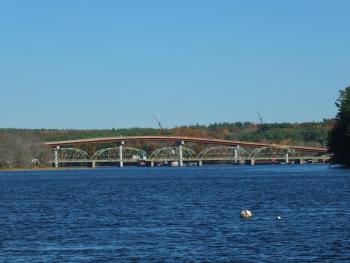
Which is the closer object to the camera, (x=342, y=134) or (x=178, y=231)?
(x=178, y=231)

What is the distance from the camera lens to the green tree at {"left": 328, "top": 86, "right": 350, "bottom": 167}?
136 m

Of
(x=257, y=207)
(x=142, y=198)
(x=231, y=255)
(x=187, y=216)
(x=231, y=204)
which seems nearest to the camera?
(x=231, y=255)

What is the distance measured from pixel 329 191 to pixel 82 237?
40.3 meters

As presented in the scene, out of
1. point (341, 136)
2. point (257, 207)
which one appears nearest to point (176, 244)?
point (257, 207)

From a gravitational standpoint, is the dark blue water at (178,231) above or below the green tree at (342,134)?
below

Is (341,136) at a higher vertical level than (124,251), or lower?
higher

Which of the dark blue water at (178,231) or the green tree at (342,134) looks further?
the green tree at (342,134)

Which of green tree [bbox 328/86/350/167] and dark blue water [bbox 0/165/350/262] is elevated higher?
green tree [bbox 328/86/350/167]

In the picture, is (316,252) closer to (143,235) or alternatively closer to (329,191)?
(143,235)

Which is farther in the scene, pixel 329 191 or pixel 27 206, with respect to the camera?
pixel 329 191

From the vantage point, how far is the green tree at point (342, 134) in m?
136

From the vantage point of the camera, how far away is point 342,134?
5389 inches

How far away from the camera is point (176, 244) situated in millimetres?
40594

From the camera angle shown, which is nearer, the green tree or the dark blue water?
the dark blue water
